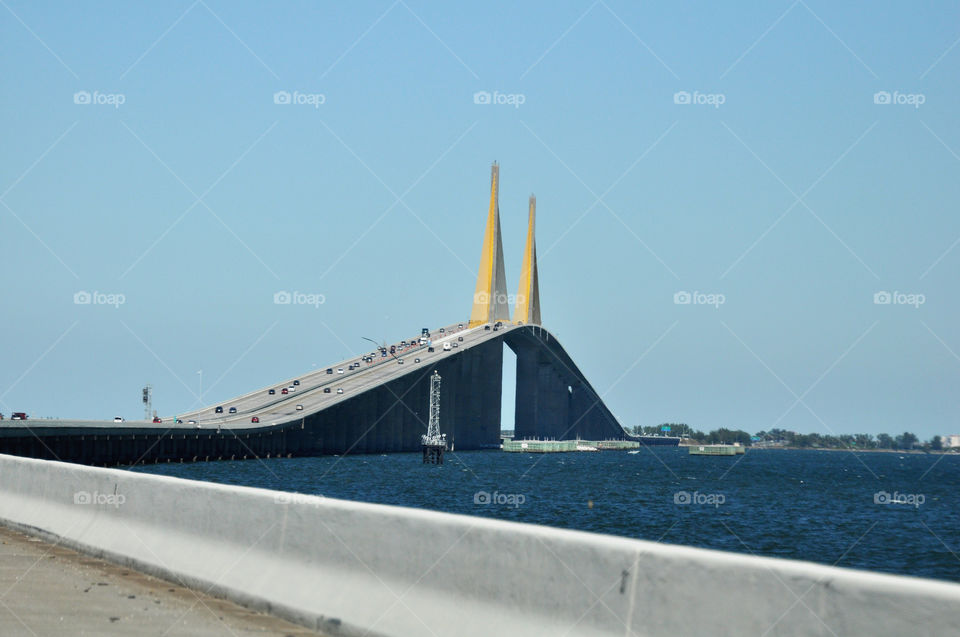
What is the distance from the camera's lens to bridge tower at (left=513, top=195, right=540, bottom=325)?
164038 mm

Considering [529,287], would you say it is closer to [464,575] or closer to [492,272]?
[492,272]

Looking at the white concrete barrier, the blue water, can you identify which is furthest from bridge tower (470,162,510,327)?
the white concrete barrier

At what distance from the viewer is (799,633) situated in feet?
20.1

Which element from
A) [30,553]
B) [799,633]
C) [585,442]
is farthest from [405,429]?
[799,633]

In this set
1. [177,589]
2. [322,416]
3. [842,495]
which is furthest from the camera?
[322,416]

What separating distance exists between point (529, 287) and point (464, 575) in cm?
15750

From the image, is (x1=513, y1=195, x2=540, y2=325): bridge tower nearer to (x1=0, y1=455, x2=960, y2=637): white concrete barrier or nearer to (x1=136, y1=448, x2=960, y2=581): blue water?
(x1=136, y1=448, x2=960, y2=581): blue water

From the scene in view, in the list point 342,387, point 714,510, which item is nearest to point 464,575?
point 714,510

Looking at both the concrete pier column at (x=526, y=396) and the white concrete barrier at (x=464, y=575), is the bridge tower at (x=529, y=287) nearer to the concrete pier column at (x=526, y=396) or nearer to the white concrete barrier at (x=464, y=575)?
the concrete pier column at (x=526, y=396)

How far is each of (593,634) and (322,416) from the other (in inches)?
3960

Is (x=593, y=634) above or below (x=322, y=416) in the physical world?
below

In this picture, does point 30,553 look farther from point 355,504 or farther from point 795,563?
point 795,563

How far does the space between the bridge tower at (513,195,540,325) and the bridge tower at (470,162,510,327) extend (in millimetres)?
3012

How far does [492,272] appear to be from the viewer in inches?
6186
